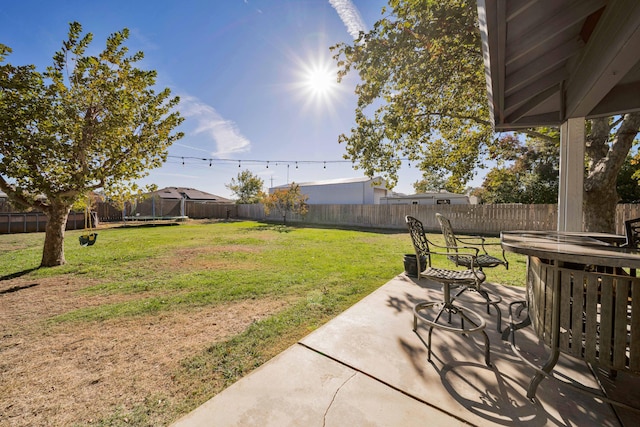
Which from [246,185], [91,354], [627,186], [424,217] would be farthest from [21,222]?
[627,186]

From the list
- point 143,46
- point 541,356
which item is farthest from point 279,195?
point 541,356

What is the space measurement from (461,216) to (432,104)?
6708 millimetres

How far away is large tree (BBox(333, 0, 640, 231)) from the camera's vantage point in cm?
376

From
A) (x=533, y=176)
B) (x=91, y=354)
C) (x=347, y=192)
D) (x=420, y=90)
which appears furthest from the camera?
(x=347, y=192)

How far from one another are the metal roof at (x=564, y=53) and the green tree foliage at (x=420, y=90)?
1.45 m

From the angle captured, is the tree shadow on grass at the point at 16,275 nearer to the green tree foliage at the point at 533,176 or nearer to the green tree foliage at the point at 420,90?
the green tree foliage at the point at 420,90

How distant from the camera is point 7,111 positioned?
368 centimetres

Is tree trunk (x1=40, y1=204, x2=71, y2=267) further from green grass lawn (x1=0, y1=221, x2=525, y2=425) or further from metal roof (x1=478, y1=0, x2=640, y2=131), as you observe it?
metal roof (x1=478, y1=0, x2=640, y2=131)

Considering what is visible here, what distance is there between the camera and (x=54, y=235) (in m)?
4.78

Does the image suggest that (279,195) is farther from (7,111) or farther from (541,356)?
(541,356)

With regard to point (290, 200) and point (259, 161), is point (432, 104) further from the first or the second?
point (259, 161)

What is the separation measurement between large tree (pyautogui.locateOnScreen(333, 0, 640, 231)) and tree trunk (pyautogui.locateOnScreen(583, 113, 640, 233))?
0.01m

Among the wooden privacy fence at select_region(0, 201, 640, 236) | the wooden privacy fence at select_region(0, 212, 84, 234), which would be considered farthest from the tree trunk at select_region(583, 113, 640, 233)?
the wooden privacy fence at select_region(0, 212, 84, 234)

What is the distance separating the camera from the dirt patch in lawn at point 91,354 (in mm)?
1451
